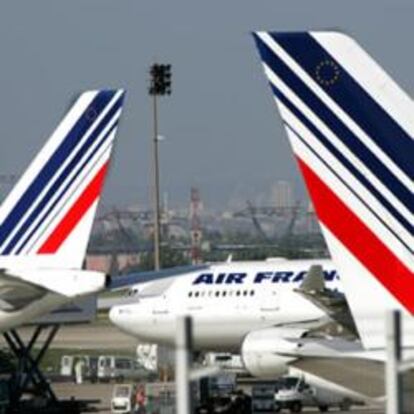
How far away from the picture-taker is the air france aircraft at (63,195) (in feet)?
128

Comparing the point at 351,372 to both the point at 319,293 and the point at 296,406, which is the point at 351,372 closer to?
the point at 319,293

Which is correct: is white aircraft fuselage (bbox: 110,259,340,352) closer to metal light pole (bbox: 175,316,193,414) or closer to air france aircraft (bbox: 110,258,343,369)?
air france aircraft (bbox: 110,258,343,369)

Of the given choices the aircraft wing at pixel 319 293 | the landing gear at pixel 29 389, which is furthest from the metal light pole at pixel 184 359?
the landing gear at pixel 29 389

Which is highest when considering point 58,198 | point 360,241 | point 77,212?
point 58,198

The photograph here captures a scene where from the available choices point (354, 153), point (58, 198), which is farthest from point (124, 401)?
point (354, 153)

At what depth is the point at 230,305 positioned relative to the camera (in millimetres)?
64000

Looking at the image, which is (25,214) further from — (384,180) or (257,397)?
(384,180)

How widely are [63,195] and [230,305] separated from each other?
25190mm

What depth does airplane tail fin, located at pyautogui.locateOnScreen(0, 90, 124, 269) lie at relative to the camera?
39125mm

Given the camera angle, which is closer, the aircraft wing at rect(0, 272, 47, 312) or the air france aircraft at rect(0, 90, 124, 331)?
the aircraft wing at rect(0, 272, 47, 312)

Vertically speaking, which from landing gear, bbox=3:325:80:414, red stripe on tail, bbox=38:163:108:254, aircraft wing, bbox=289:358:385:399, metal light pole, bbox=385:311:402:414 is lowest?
metal light pole, bbox=385:311:402:414

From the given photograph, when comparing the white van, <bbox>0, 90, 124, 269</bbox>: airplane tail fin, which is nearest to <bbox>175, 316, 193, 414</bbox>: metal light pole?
<bbox>0, 90, 124, 269</bbox>: airplane tail fin

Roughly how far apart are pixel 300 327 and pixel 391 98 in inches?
1752

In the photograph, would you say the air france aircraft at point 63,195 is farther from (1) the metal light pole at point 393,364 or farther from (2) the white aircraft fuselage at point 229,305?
(1) the metal light pole at point 393,364
